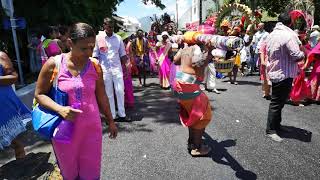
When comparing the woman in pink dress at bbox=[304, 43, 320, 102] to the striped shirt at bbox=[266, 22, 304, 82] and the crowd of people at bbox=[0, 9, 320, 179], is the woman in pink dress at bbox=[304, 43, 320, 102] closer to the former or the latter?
the crowd of people at bbox=[0, 9, 320, 179]

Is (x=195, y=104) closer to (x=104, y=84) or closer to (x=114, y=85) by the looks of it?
(x=104, y=84)

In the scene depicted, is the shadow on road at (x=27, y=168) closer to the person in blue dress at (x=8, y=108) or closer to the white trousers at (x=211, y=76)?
the person in blue dress at (x=8, y=108)

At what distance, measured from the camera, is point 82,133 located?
2775 millimetres

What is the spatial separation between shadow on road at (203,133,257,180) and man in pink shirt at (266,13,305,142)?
80 cm

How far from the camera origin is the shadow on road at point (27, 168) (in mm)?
3879

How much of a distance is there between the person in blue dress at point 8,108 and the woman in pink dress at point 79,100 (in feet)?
4.32

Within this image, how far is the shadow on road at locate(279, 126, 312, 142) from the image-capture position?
5.39 m

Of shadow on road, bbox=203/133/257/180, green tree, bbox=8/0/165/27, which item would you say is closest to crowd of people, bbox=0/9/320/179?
shadow on road, bbox=203/133/257/180

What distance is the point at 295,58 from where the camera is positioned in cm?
502

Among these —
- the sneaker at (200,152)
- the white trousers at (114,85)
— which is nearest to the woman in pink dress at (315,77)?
the sneaker at (200,152)

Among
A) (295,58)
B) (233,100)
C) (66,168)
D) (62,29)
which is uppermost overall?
(62,29)

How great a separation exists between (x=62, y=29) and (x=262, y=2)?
1168 inches

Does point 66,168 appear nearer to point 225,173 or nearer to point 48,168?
point 48,168

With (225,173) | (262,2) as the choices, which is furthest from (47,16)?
(262,2)
